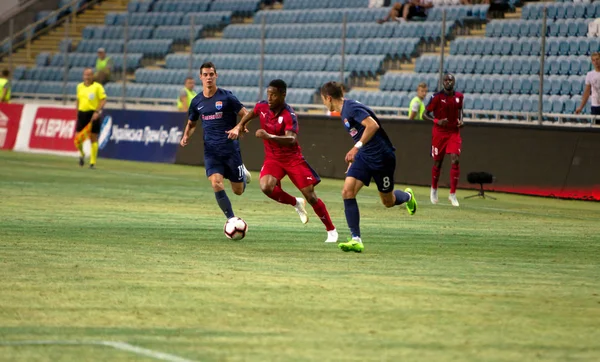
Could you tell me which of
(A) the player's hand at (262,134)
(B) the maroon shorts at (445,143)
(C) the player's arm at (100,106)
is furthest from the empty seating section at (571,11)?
(A) the player's hand at (262,134)

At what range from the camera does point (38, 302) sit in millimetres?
8812

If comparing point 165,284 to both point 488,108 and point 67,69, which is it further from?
point 67,69

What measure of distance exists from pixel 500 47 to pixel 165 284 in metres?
18.2

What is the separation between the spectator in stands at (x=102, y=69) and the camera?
36312 millimetres

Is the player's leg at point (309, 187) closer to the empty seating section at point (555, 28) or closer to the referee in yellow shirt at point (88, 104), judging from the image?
the empty seating section at point (555, 28)

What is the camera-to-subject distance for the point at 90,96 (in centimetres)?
2789

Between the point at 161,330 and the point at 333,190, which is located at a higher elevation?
the point at 161,330

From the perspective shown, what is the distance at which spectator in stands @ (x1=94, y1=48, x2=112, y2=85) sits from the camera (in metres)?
36.3

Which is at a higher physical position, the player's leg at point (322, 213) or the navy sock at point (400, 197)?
the player's leg at point (322, 213)

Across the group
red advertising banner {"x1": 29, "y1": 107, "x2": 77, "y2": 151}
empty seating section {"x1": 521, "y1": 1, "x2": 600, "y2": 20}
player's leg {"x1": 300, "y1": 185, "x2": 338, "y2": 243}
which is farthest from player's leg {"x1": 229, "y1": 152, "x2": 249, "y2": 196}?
red advertising banner {"x1": 29, "y1": 107, "x2": 77, "y2": 151}

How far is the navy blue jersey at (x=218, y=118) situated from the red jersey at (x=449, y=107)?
680cm

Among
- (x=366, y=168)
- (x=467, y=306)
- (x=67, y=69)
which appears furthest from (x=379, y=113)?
(x=467, y=306)

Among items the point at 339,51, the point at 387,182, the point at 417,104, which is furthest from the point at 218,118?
the point at 339,51

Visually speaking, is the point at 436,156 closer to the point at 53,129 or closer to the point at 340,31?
the point at 340,31
